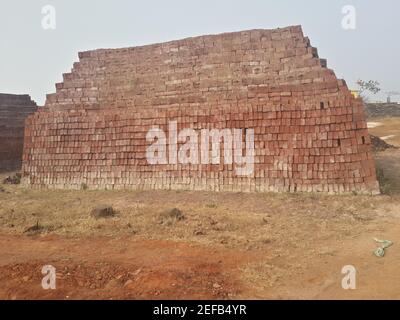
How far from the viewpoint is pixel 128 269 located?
5.11 metres

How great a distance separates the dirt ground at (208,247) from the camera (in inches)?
175

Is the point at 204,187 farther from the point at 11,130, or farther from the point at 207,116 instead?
the point at 11,130

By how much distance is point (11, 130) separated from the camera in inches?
736

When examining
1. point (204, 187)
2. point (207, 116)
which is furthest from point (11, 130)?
point (204, 187)

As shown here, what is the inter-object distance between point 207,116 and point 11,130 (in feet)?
41.0

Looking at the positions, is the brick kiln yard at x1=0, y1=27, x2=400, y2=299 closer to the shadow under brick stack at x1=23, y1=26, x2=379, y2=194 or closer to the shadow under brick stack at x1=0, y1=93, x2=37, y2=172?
the shadow under brick stack at x1=23, y1=26, x2=379, y2=194

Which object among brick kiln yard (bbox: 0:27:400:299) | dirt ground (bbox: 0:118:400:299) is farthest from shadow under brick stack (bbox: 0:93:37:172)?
dirt ground (bbox: 0:118:400:299)

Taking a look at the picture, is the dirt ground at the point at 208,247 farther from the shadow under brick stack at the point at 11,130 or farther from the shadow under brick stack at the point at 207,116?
the shadow under brick stack at the point at 11,130

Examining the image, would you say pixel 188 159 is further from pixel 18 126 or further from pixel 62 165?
pixel 18 126

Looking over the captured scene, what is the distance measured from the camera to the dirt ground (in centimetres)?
445

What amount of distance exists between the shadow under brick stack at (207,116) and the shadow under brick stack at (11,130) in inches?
250

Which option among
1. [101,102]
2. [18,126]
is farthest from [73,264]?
[18,126]

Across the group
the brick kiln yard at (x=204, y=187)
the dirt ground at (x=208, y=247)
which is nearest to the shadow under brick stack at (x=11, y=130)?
the brick kiln yard at (x=204, y=187)

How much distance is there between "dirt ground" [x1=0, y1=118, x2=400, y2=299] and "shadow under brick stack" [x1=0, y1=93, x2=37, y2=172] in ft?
31.8
